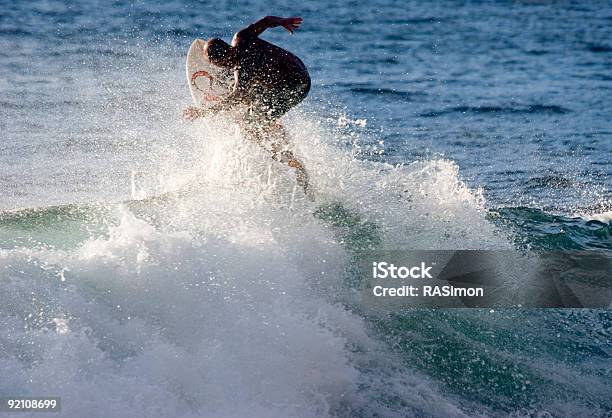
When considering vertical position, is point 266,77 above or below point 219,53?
below

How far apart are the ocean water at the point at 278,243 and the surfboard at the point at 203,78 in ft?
1.29

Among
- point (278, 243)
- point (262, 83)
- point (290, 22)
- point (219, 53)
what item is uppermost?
point (290, 22)

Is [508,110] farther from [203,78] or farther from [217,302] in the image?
[217,302]

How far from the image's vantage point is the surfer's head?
26.1 ft

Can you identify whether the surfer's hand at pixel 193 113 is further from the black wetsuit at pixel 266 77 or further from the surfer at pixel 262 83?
the black wetsuit at pixel 266 77

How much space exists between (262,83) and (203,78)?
3.64ft

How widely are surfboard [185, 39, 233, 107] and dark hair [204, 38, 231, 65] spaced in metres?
0.67

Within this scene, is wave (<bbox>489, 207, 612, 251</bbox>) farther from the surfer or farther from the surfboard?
the surfboard

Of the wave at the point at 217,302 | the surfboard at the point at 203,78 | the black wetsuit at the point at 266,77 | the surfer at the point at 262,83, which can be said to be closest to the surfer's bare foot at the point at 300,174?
the surfer at the point at 262,83

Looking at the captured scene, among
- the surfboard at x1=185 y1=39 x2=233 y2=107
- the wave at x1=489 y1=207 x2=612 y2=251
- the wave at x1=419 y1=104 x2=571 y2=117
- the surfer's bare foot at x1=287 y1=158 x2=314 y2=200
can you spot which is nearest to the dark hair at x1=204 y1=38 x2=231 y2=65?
the surfboard at x1=185 y1=39 x2=233 y2=107

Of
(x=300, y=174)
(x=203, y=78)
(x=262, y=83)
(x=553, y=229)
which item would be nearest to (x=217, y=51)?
(x=262, y=83)

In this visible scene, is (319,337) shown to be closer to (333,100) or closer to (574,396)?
(574,396)

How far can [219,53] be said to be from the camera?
7977 mm

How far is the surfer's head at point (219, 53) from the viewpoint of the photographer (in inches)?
313
